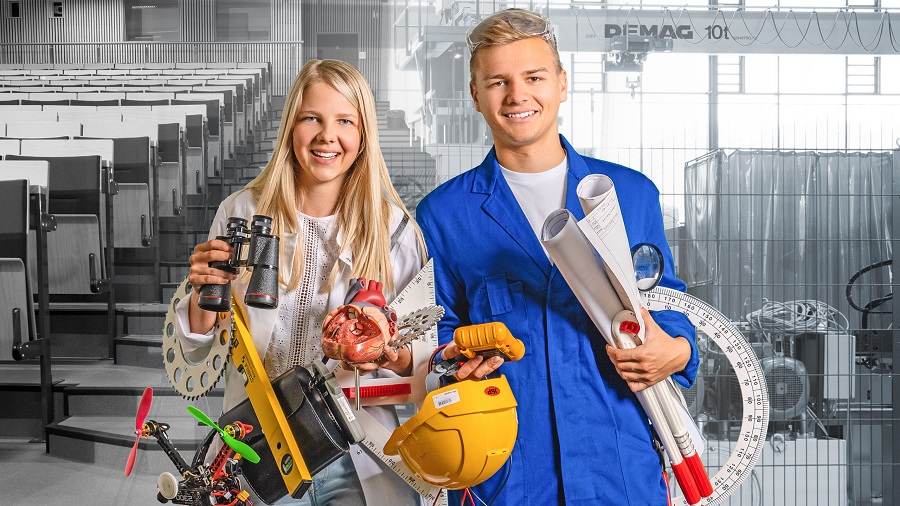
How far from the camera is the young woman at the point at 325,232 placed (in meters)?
1.46

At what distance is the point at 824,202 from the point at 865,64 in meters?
0.55

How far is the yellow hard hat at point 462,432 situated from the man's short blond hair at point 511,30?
0.68 metres

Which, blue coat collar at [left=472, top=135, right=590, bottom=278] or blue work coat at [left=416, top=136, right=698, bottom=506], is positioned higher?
blue coat collar at [left=472, top=135, right=590, bottom=278]

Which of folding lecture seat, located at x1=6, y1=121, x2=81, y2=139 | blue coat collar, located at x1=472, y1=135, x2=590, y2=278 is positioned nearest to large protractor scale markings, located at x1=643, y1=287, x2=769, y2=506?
blue coat collar, located at x1=472, y1=135, x2=590, y2=278

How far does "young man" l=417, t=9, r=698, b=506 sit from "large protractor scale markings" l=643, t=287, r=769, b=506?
8cm

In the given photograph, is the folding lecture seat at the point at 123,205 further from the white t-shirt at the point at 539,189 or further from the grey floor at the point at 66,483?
the white t-shirt at the point at 539,189

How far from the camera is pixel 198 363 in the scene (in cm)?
134

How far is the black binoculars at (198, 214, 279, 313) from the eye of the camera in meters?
1.17

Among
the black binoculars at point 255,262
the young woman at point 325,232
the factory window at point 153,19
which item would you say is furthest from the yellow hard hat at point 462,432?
the factory window at point 153,19

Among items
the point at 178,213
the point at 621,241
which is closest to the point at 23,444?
the point at 178,213

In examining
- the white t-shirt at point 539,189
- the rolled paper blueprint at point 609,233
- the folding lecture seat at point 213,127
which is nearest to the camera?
the rolled paper blueprint at point 609,233

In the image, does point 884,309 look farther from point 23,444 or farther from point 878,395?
point 23,444

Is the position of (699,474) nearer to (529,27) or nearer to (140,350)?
(529,27)

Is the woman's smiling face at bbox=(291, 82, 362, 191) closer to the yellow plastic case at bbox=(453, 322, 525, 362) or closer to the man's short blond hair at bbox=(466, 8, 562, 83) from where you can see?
the man's short blond hair at bbox=(466, 8, 562, 83)
